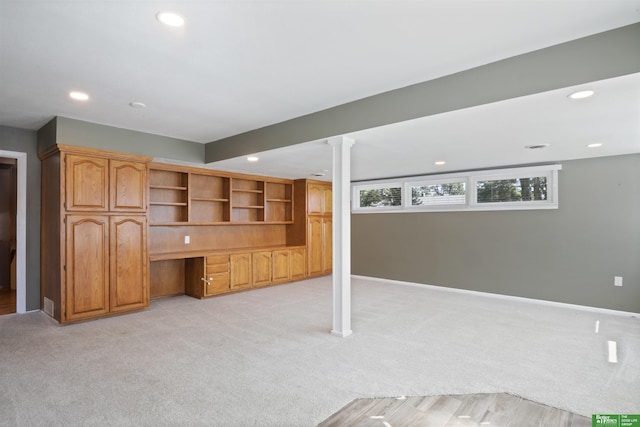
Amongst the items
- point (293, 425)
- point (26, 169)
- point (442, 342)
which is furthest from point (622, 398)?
point (26, 169)

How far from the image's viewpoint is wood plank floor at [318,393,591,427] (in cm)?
218

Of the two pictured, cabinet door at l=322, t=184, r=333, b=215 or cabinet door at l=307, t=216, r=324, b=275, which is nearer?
cabinet door at l=307, t=216, r=324, b=275

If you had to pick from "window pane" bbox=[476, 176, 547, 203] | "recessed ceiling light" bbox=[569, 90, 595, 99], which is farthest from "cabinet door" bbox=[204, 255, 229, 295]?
"recessed ceiling light" bbox=[569, 90, 595, 99]

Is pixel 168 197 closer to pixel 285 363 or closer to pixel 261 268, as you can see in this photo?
pixel 261 268

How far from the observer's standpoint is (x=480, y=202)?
595cm

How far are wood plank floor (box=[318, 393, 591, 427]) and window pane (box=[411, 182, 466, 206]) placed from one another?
421 centimetres

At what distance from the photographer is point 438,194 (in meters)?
6.49

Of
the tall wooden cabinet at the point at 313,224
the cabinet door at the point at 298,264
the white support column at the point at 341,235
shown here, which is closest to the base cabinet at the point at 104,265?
the white support column at the point at 341,235

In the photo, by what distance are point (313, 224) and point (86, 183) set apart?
13.9 feet

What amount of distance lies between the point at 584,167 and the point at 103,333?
6.55m

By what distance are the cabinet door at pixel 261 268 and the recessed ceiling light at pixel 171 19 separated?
4430 mm

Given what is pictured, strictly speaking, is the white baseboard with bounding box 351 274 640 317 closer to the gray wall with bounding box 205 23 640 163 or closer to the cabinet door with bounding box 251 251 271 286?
the cabinet door with bounding box 251 251 271 286

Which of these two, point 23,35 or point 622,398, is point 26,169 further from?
point 622,398

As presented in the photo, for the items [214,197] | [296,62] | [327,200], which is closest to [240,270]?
[214,197]
